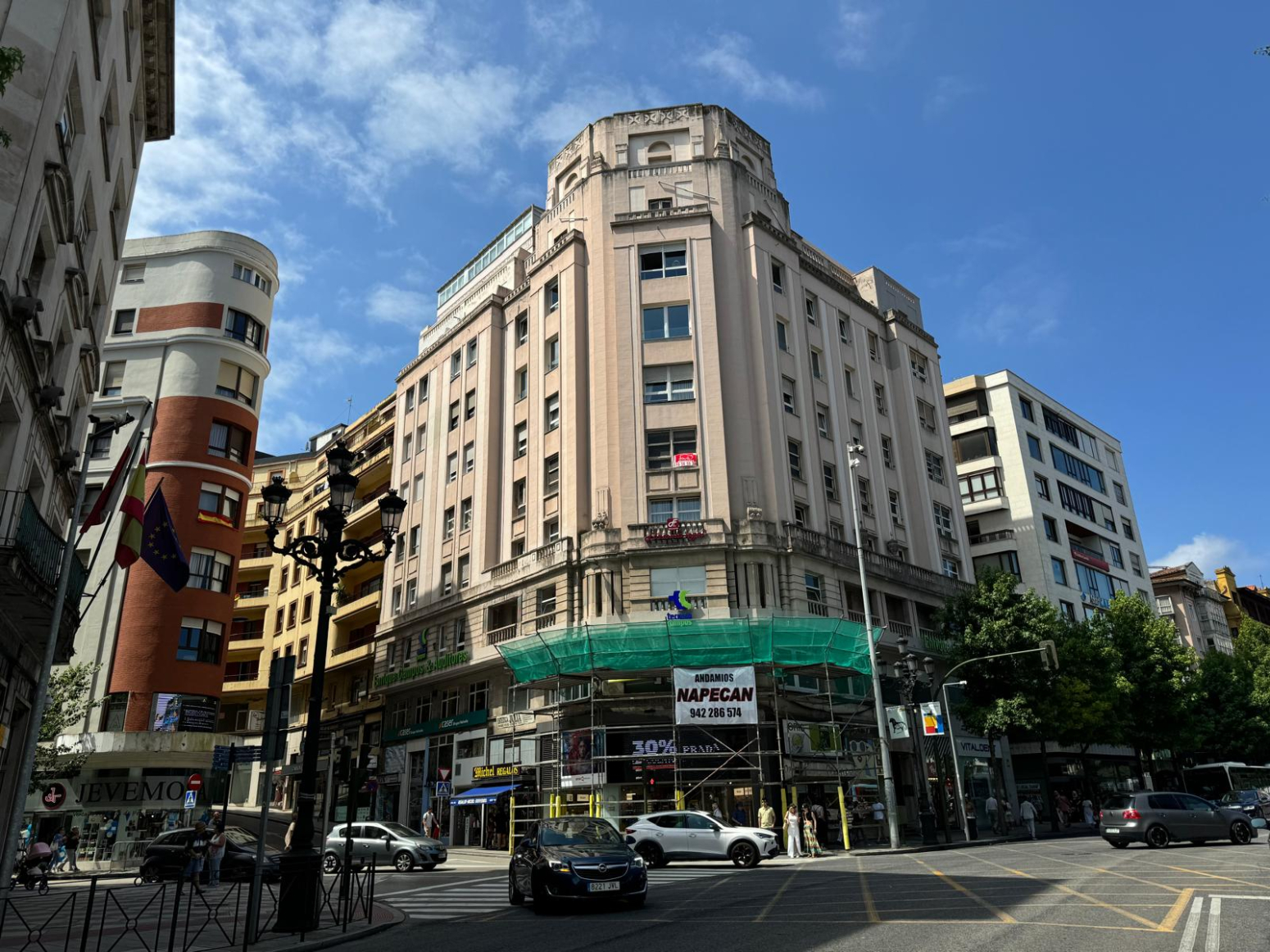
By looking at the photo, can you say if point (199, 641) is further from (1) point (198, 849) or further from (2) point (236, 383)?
(1) point (198, 849)

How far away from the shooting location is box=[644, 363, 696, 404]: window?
35.6 meters

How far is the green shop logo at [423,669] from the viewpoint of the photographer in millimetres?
38312

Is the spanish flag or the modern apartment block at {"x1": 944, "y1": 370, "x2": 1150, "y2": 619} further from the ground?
the modern apartment block at {"x1": 944, "y1": 370, "x2": 1150, "y2": 619}

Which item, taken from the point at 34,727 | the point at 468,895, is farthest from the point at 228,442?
the point at 468,895

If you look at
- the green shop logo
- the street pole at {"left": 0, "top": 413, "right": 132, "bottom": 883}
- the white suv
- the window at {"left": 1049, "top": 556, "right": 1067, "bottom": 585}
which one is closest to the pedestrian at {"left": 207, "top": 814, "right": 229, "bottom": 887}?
the street pole at {"left": 0, "top": 413, "right": 132, "bottom": 883}

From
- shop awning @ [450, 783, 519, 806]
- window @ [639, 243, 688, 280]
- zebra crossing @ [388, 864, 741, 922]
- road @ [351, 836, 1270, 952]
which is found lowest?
zebra crossing @ [388, 864, 741, 922]

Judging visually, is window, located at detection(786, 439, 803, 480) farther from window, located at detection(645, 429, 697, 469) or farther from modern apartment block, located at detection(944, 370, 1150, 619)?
modern apartment block, located at detection(944, 370, 1150, 619)

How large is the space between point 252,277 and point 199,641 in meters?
18.6

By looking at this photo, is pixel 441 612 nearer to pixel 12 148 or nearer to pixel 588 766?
pixel 588 766

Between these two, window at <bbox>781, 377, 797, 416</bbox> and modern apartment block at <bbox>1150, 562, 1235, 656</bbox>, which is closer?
window at <bbox>781, 377, 797, 416</bbox>

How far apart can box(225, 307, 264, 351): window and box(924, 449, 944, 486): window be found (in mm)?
34683

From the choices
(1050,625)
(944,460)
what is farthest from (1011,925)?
(944,460)

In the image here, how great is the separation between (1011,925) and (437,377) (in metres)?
42.3

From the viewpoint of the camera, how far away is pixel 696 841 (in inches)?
872
